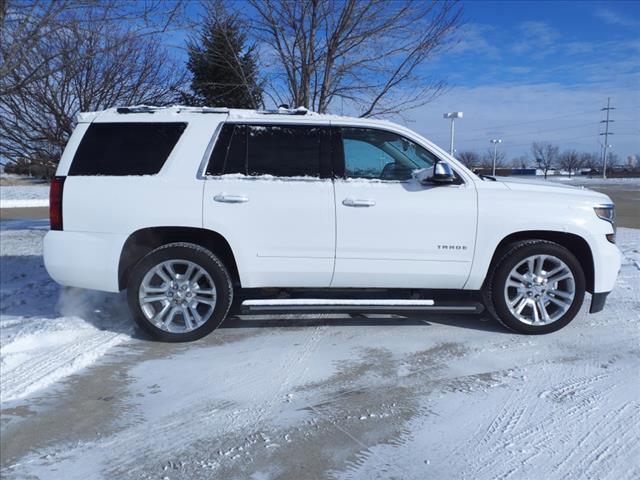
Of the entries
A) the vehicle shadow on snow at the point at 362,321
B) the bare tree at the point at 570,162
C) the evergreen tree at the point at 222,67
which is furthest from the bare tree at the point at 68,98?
the bare tree at the point at 570,162

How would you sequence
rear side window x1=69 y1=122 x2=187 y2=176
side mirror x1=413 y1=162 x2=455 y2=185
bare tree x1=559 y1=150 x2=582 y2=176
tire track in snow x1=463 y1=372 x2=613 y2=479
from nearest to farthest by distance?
tire track in snow x1=463 y1=372 x2=613 y2=479 < side mirror x1=413 y1=162 x2=455 y2=185 < rear side window x1=69 y1=122 x2=187 y2=176 < bare tree x1=559 y1=150 x2=582 y2=176

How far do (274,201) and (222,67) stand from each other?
18.2 ft

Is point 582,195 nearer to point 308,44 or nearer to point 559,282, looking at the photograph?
point 559,282

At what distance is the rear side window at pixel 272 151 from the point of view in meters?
4.48

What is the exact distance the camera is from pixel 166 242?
463 cm

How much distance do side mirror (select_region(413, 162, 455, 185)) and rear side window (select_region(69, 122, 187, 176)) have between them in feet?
7.06

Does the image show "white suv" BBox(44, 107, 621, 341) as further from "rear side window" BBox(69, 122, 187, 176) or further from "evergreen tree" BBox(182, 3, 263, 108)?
"evergreen tree" BBox(182, 3, 263, 108)

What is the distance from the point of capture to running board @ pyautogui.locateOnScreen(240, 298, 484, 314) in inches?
174

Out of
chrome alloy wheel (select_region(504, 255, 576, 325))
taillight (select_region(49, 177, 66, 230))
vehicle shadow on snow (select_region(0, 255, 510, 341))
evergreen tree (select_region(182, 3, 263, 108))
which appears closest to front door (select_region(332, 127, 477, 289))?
chrome alloy wheel (select_region(504, 255, 576, 325))

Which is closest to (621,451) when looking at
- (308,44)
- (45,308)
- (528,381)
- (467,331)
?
(528,381)

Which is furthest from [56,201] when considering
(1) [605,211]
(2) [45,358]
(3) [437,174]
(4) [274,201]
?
(1) [605,211]

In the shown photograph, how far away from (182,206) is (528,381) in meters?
3.05

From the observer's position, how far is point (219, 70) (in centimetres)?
941

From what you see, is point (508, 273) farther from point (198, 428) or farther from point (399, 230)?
point (198, 428)
